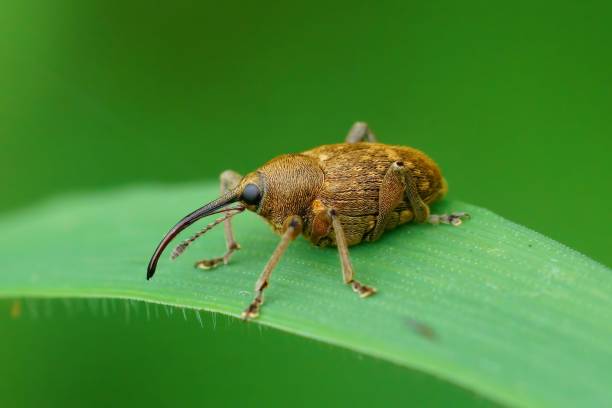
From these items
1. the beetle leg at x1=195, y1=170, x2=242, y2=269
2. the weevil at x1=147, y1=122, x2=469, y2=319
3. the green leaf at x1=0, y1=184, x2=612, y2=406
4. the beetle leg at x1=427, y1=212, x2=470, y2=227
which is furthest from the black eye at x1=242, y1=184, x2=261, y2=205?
the beetle leg at x1=427, y1=212, x2=470, y2=227

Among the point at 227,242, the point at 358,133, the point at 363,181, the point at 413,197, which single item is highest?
the point at 358,133

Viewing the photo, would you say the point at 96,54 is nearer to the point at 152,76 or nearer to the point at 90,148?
the point at 152,76

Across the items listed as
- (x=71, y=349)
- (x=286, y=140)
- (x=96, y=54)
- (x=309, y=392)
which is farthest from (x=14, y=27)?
(x=309, y=392)

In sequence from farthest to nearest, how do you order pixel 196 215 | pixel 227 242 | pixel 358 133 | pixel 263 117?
pixel 263 117
pixel 358 133
pixel 227 242
pixel 196 215

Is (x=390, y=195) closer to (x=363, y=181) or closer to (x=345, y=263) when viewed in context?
(x=363, y=181)

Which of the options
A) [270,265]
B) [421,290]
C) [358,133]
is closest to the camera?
[421,290]

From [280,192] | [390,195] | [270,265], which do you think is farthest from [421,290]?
[280,192]
